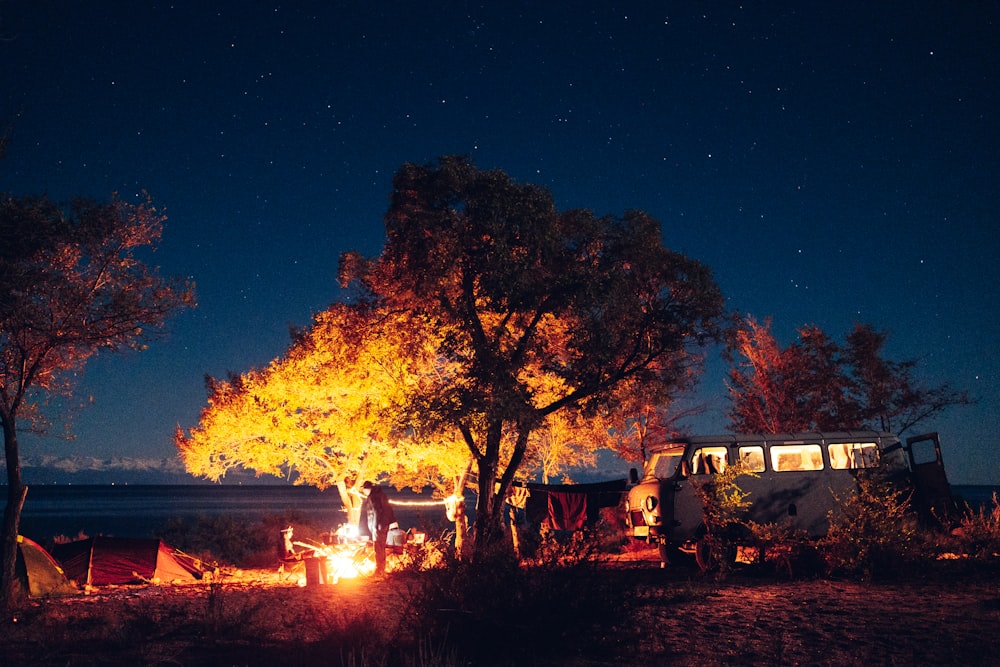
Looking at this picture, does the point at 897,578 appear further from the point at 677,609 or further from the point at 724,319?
the point at 724,319

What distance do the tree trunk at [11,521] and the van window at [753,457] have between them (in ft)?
45.1

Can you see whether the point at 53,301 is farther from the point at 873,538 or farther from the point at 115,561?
the point at 873,538

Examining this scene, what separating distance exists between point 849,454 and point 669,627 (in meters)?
8.06

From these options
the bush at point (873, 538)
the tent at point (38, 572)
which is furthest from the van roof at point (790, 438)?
the tent at point (38, 572)

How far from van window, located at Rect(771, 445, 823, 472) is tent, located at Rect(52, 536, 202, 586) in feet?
48.2

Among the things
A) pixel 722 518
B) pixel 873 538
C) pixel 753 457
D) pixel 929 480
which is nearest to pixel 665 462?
pixel 753 457

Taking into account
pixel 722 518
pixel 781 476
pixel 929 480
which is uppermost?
pixel 781 476

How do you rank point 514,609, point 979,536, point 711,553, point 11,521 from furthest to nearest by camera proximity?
point 711,553
point 11,521
point 979,536
point 514,609

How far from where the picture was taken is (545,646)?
747 centimetres

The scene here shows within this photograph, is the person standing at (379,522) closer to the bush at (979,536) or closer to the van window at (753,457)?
the van window at (753,457)

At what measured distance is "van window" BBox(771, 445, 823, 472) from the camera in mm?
14281

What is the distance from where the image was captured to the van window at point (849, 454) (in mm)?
14328

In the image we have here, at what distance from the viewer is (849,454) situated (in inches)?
568

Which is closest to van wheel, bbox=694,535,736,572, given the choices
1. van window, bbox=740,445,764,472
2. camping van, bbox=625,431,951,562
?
camping van, bbox=625,431,951,562
